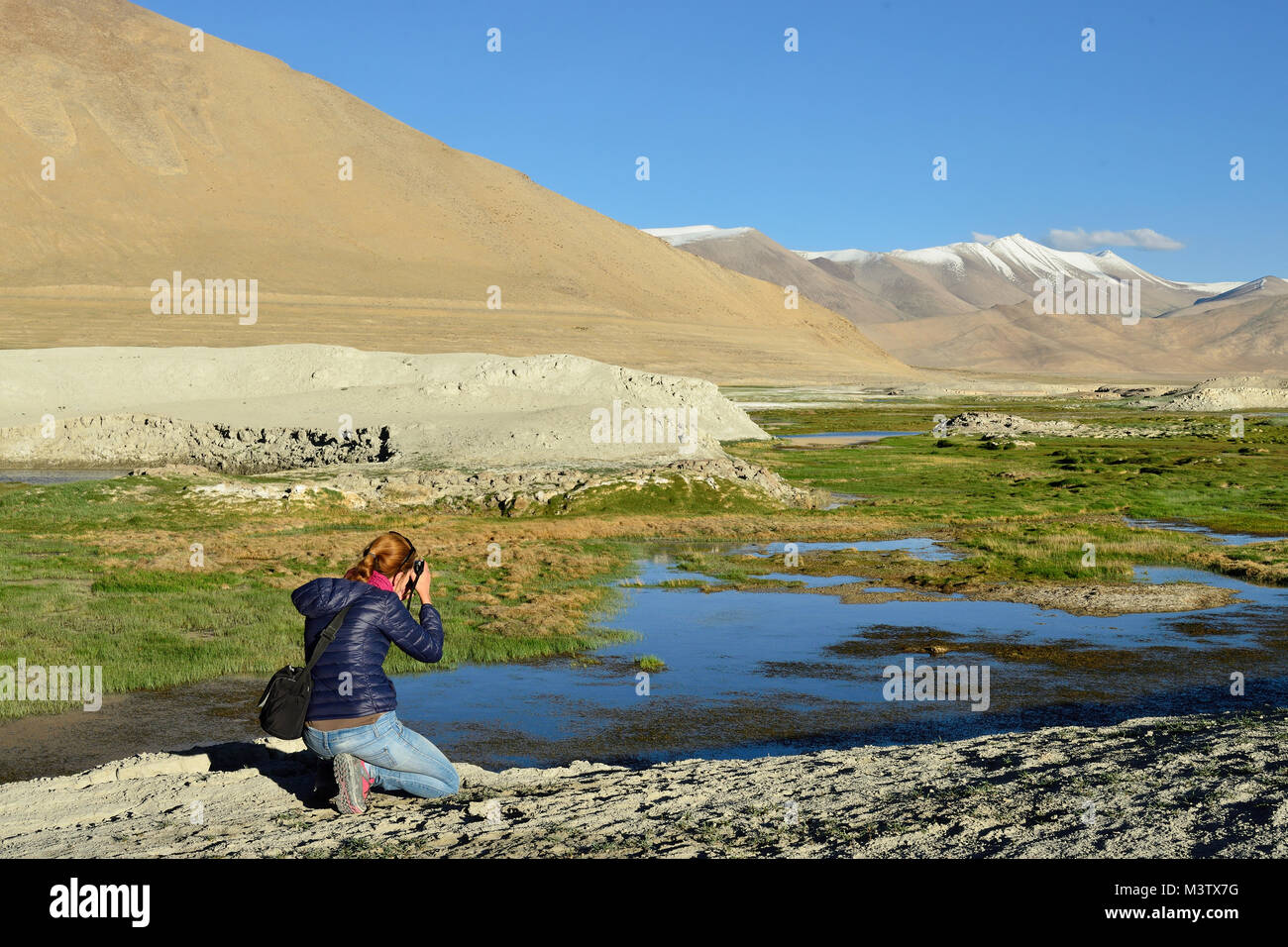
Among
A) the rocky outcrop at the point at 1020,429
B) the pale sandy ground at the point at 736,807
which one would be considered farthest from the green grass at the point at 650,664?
the rocky outcrop at the point at 1020,429

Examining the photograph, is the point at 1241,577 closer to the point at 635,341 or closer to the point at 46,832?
the point at 46,832

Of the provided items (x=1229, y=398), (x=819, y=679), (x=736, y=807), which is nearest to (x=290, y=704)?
(x=736, y=807)

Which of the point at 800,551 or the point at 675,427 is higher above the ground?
the point at 675,427

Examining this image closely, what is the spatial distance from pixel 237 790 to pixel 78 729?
478cm

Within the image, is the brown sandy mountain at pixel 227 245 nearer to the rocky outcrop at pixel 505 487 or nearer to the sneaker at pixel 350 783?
the rocky outcrop at pixel 505 487

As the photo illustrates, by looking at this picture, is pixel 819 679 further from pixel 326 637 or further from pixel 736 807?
pixel 326 637

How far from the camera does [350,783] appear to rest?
9.29 m

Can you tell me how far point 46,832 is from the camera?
9172 mm

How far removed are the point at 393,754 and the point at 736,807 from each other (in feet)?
8.78

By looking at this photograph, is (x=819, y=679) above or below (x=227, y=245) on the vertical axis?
below

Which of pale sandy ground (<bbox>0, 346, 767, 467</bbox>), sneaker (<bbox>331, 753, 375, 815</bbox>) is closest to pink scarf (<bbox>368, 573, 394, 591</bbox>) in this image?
sneaker (<bbox>331, 753, 375, 815</bbox>)

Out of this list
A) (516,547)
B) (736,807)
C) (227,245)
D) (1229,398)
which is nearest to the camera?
(736,807)

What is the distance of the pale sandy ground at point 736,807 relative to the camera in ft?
27.6

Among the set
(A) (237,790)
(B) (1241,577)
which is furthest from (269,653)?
(B) (1241,577)
